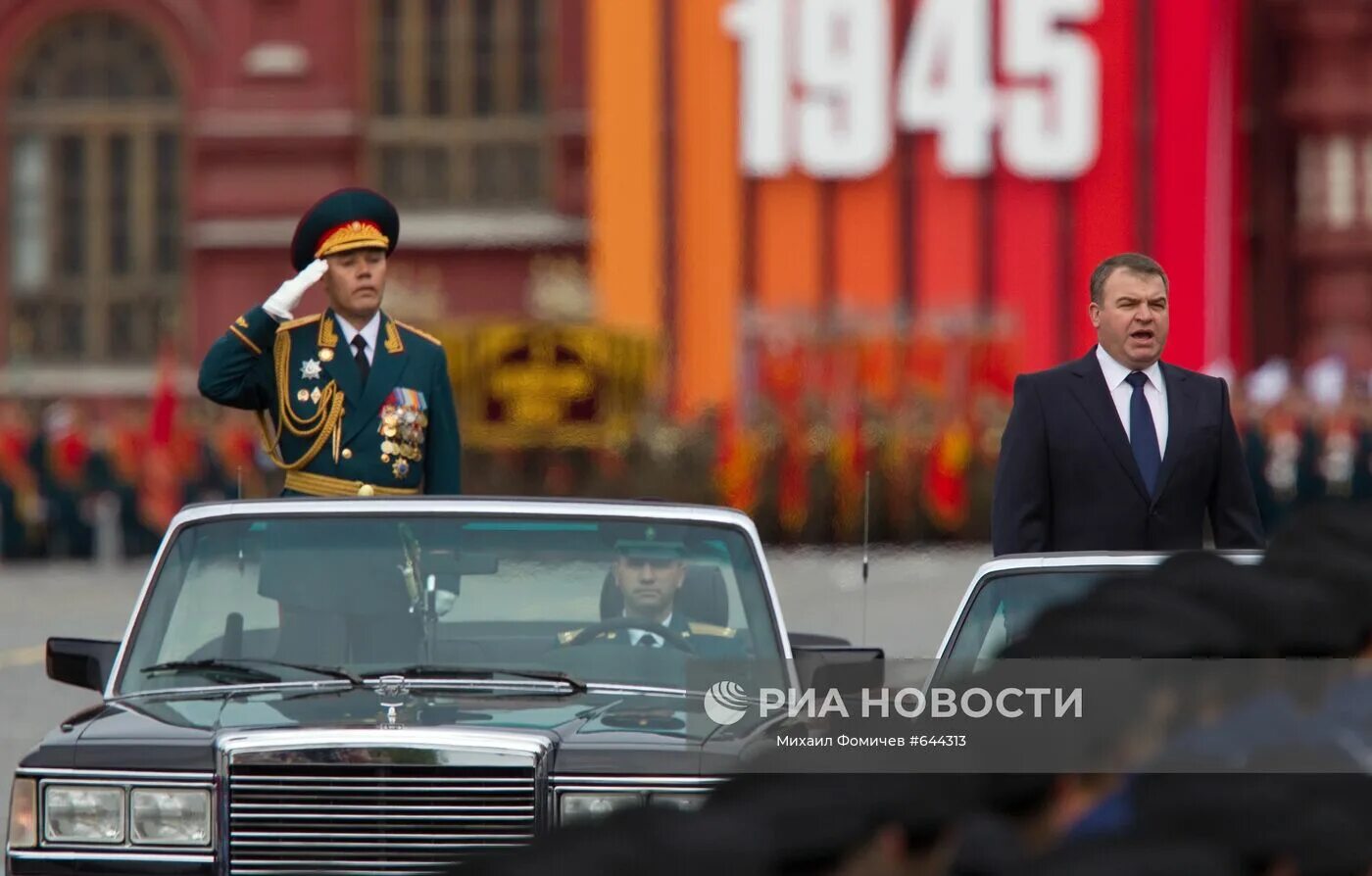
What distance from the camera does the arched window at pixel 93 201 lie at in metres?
34.1

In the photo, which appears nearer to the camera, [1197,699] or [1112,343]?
[1197,699]

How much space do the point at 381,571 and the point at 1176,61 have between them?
1031 inches

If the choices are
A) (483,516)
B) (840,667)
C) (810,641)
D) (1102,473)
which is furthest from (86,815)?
(1102,473)

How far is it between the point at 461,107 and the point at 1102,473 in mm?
28155

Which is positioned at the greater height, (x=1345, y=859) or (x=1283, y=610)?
(x=1283, y=610)

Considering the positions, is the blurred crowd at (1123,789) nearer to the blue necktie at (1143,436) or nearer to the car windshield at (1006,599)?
the car windshield at (1006,599)

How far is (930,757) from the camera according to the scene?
6.93 feet

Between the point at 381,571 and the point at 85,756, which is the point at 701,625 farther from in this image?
the point at 85,756

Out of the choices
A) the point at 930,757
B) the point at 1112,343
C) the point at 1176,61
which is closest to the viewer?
the point at 930,757

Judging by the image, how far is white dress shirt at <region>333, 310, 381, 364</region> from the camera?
7.18 m

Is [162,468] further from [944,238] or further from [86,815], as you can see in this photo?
[86,815]

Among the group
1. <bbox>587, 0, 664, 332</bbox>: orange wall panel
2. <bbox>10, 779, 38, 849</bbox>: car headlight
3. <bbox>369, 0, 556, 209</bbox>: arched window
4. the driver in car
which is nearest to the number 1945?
<bbox>587, 0, 664, 332</bbox>: orange wall panel

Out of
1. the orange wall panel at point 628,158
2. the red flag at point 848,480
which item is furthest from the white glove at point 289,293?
the orange wall panel at point 628,158

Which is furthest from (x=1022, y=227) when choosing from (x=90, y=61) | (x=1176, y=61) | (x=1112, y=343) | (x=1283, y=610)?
(x=1283, y=610)
